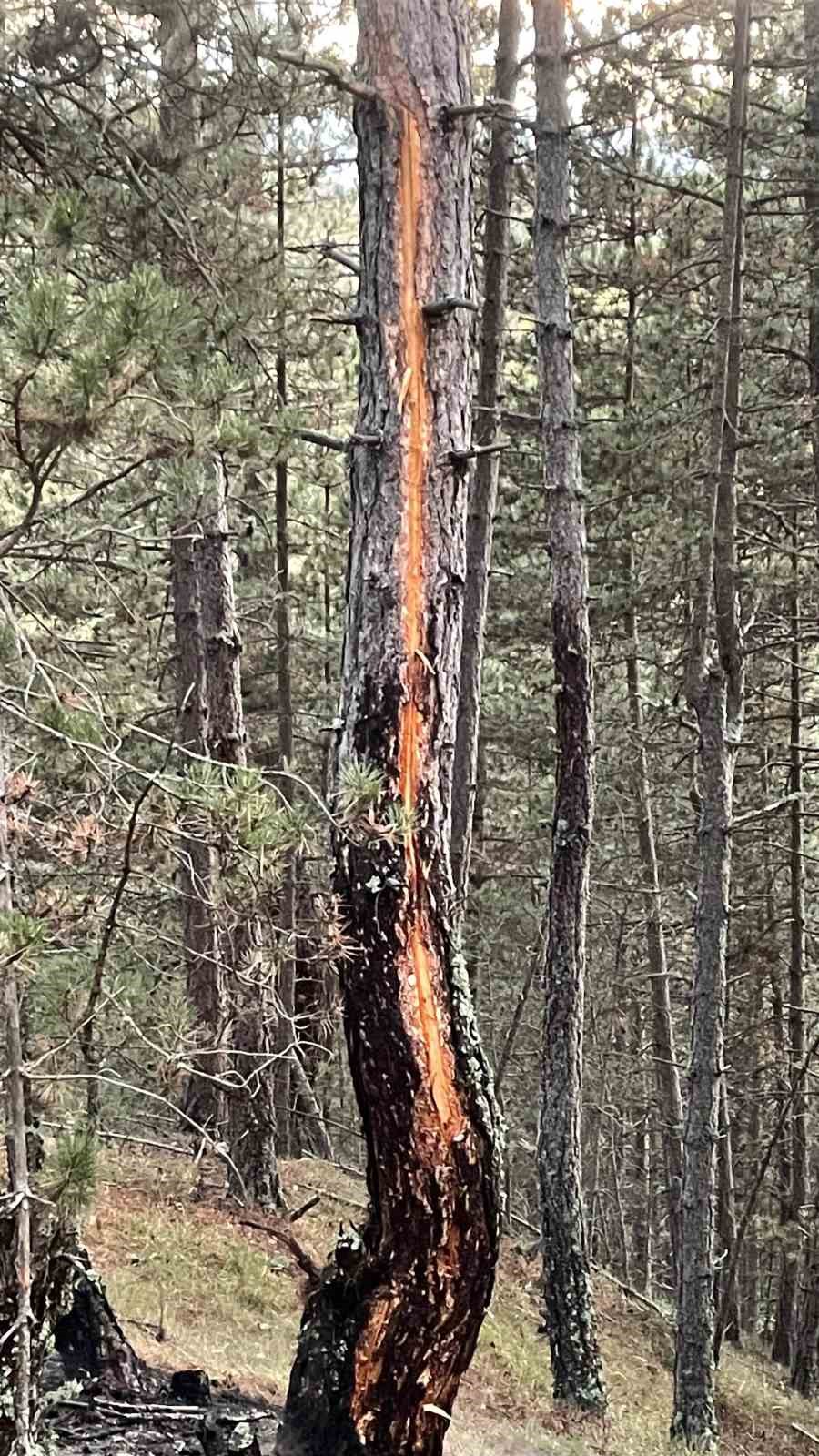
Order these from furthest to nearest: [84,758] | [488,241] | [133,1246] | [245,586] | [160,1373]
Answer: [245,586] < [488,241] < [133,1246] < [160,1373] < [84,758]

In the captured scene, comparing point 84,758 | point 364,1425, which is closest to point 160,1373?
point 364,1425

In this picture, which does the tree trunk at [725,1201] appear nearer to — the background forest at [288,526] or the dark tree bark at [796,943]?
the background forest at [288,526]

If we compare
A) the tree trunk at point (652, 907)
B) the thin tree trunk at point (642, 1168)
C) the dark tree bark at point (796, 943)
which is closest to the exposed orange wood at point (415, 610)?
the tree trunk at point (652, 907)

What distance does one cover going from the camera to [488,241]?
33.1ft

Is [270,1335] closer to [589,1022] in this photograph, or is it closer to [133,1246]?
[133,1246]

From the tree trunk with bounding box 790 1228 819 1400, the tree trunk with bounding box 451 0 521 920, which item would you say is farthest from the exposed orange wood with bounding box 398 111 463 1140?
the tree trunk with bounding box 790 1228 819 1400

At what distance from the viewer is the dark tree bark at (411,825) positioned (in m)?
4.84

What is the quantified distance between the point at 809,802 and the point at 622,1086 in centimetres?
991

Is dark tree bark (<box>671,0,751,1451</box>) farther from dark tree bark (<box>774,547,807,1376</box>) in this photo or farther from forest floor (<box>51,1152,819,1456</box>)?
dark tree bark (<box>774,547,807,1376</box>)

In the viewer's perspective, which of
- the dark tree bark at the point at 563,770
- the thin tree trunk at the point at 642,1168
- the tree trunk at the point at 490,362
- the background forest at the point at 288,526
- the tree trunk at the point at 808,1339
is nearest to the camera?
the background forest at the point at 288,526

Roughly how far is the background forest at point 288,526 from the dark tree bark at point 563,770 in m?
0.43

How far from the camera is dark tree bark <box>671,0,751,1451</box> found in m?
8.33

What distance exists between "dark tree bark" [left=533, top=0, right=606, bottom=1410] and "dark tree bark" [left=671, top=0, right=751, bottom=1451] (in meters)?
0.80

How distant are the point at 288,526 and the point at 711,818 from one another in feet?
29.0
